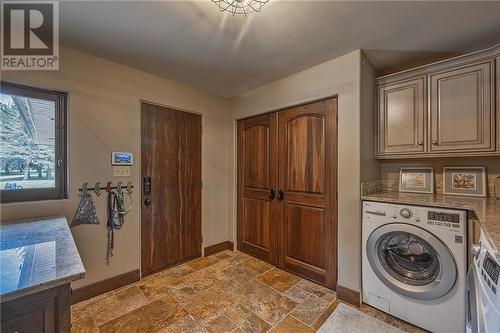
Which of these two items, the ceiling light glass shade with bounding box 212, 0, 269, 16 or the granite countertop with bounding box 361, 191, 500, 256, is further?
the ceiling light glass shade with bounding box 212, 0, 269, 16

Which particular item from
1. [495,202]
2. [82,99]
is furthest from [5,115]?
[495,202]

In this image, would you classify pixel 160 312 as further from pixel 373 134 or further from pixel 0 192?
pixel 373 134

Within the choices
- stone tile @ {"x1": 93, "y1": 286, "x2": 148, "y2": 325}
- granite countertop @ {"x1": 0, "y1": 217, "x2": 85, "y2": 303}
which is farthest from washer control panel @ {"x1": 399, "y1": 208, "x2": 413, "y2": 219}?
stone tile @ {"x1": 93, "y1": 286, "x2": 148, "y2": 325}

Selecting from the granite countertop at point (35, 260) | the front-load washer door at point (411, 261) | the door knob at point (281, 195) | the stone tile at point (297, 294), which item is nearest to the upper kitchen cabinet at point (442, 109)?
the front-load washer door at point (411, 261)

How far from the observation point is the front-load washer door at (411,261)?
1.58m

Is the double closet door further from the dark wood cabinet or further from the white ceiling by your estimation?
the dark wood cabinet

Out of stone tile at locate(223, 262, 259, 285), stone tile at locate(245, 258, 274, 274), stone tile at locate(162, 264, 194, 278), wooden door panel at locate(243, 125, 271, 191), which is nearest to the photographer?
stone tile at locate(223, 262, 259, 285)

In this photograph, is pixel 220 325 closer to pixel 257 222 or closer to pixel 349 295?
pixel 349 295

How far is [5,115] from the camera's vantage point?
175 centimetres

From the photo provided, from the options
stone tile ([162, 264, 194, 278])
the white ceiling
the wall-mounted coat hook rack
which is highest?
the white ceiling

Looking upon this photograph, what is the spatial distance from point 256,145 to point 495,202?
2.36 metres

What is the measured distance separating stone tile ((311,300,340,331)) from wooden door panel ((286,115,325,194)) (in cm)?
105

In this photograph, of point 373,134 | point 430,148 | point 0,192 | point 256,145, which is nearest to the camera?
point 0,192

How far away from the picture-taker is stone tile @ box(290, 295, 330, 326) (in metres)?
1.82
